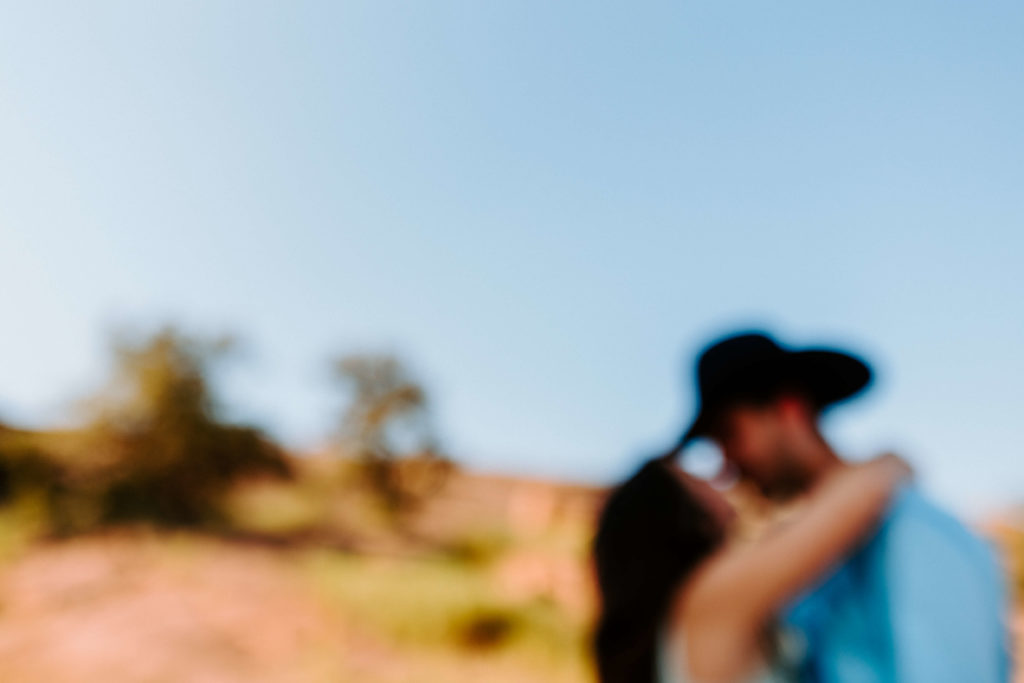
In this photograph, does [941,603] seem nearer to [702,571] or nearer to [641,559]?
[702,571]

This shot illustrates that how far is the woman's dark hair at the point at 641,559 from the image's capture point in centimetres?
117

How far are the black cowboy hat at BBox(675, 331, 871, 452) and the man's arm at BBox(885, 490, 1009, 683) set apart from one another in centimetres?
34

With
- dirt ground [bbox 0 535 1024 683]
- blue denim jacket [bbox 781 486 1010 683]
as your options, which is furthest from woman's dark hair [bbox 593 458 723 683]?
dirt ground [bbox 0 535 1024 683]

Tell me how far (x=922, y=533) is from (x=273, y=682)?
822 cm

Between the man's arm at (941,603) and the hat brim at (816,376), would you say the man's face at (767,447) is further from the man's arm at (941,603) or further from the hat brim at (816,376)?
the man's arm at (941,603)

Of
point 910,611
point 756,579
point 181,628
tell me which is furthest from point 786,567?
point 181,628

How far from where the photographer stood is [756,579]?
1.04 m

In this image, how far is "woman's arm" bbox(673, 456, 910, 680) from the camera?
1.04 metres

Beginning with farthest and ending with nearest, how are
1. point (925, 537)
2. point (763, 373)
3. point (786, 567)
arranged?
point (763, 373) → point (925, 537) → point (786, 567)

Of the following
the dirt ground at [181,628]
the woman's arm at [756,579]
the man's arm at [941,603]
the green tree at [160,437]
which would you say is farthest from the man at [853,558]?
the green tree at [160,437]

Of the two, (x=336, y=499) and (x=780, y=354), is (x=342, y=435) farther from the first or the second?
(x=780, y=354)

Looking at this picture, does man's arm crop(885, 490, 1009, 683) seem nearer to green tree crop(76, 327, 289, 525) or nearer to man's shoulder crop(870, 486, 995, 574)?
man's shoulder crop(870, 486, 995, 574)

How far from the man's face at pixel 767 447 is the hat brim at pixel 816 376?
0.06m

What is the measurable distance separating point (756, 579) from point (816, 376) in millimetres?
609
